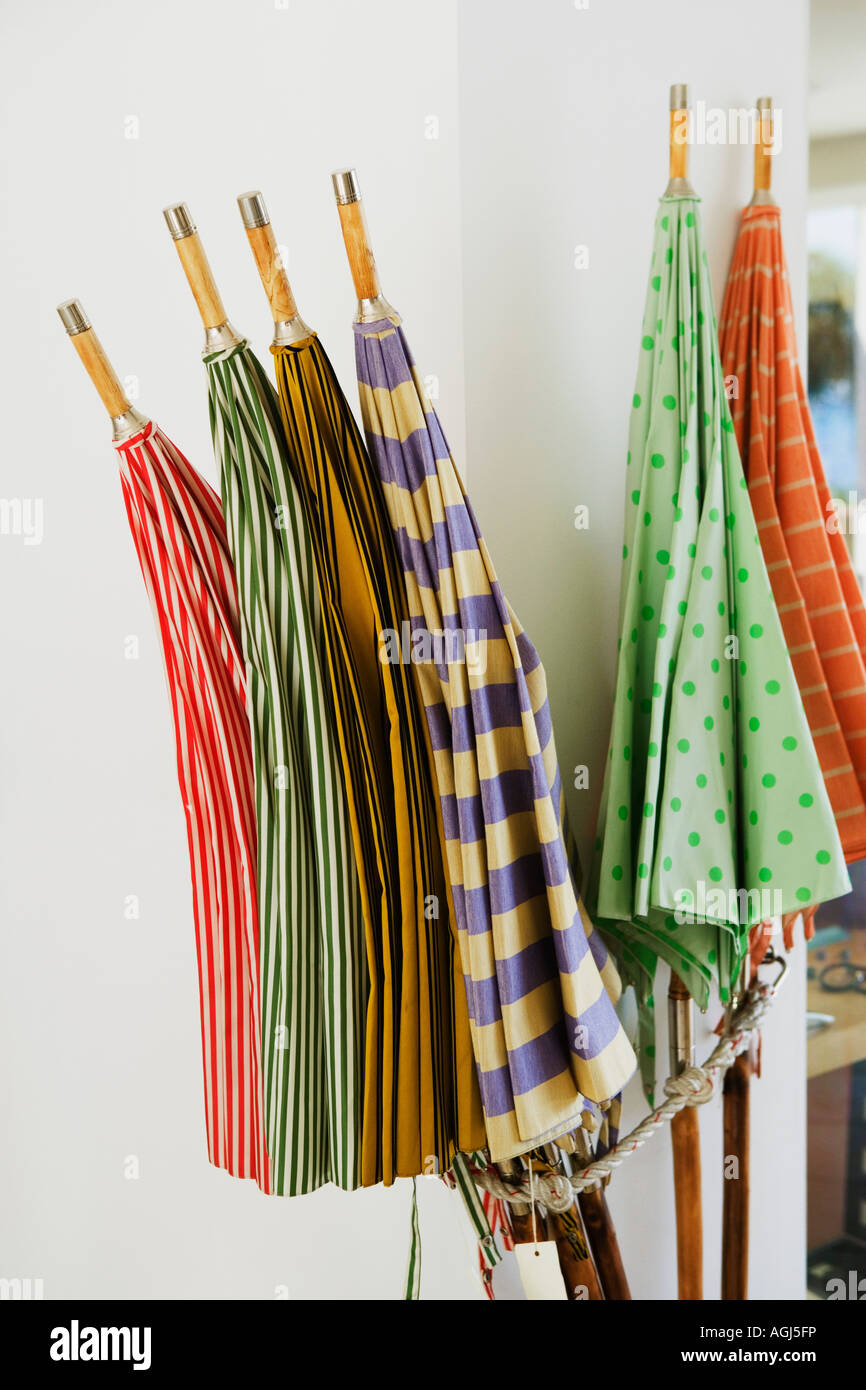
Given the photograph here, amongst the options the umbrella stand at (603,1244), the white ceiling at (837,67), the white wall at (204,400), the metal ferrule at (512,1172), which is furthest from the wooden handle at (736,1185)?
the white ceiling at (837,67)

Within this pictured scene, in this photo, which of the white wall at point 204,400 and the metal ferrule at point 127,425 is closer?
the metal ferrule at point 127,425

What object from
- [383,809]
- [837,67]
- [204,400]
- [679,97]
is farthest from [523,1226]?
[837,67]

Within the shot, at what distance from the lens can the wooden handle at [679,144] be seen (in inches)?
27.5

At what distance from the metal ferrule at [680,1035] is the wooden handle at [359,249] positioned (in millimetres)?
585

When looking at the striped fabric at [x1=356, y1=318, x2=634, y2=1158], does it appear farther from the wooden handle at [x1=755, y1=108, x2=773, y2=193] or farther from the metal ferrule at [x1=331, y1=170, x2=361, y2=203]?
the wooden handle at [x1=755, y1=108, x2=773, y2=193]

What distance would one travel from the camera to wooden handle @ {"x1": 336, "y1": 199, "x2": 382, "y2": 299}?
0.51m

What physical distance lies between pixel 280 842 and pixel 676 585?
0.32 metres

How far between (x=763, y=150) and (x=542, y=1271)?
2.94 ft

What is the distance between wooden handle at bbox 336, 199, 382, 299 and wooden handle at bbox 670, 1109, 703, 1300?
2.23ft

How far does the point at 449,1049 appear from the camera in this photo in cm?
58

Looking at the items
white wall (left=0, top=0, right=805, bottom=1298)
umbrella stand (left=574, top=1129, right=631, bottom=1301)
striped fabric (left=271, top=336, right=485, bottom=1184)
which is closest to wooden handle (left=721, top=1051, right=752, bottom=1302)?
white wall (left=0, top=0, right=805, bottom=1298)

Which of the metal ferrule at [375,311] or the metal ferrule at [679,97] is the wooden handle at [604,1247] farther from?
the metal ferrule at [679,97]

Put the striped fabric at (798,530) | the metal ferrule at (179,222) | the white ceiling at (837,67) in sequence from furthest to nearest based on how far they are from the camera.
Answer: the white ceiling at (837,67), the striped fabric at (798,530), the metal ferrule at (179,222)
